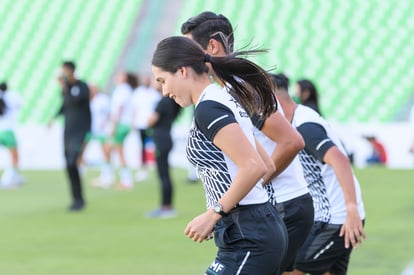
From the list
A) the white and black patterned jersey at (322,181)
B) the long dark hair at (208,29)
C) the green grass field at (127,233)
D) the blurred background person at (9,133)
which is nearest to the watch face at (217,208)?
the long dark hair at (208,29)

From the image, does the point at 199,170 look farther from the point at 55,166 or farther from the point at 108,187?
the point at 55,166

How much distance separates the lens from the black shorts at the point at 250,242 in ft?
13.0

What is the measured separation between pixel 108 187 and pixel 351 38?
12.6 meters

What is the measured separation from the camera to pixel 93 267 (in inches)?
335

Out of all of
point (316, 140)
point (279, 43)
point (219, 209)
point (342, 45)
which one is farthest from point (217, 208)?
point (279, 43)

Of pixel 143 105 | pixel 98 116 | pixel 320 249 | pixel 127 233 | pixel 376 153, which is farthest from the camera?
pixel 376 153

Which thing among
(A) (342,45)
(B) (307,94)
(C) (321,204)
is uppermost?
(B) (307,94)

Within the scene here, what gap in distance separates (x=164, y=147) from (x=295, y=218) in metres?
7.31

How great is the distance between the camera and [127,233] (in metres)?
10.8

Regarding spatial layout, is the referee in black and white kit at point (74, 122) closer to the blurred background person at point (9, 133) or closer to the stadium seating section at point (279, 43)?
the blurred background person at point (9, 133)

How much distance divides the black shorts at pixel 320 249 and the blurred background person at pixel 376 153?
14.6 meters

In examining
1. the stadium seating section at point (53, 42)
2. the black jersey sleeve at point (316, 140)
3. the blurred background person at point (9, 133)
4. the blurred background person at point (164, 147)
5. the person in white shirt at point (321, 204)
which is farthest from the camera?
the stadium seating section at point (53, 42)

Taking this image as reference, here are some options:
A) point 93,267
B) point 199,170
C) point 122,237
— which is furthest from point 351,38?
point 199,170

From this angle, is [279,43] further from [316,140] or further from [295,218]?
[295,218]
